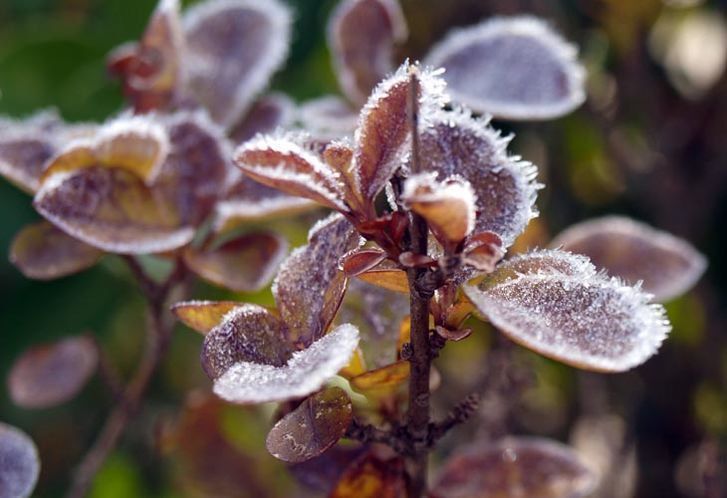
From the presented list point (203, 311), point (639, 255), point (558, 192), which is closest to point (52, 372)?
point (203, 311)

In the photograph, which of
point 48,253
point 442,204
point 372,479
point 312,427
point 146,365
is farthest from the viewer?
point 146,365

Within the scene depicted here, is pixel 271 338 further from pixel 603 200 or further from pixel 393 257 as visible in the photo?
pixel 603 200

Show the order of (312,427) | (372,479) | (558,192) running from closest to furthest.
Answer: (312,427)
(372,479)
(558,192)

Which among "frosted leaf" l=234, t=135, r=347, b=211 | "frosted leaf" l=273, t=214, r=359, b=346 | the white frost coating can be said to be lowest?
"frosted leaf" l=273, t=214, r=359, b=346

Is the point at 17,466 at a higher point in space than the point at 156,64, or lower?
lower

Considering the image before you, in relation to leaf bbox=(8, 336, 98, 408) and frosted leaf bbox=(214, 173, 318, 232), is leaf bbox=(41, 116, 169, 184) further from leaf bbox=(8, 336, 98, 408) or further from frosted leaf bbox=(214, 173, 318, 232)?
leaf bbox=(8, 336, 98, 408)

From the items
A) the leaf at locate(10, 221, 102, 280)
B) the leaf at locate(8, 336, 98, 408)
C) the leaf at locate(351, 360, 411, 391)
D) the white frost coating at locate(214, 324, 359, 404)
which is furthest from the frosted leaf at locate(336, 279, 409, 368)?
the leaf at locate(8, 336, 98, 408)

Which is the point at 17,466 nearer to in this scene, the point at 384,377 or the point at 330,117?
the point at 384,377

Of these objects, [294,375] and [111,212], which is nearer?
[294,375]
